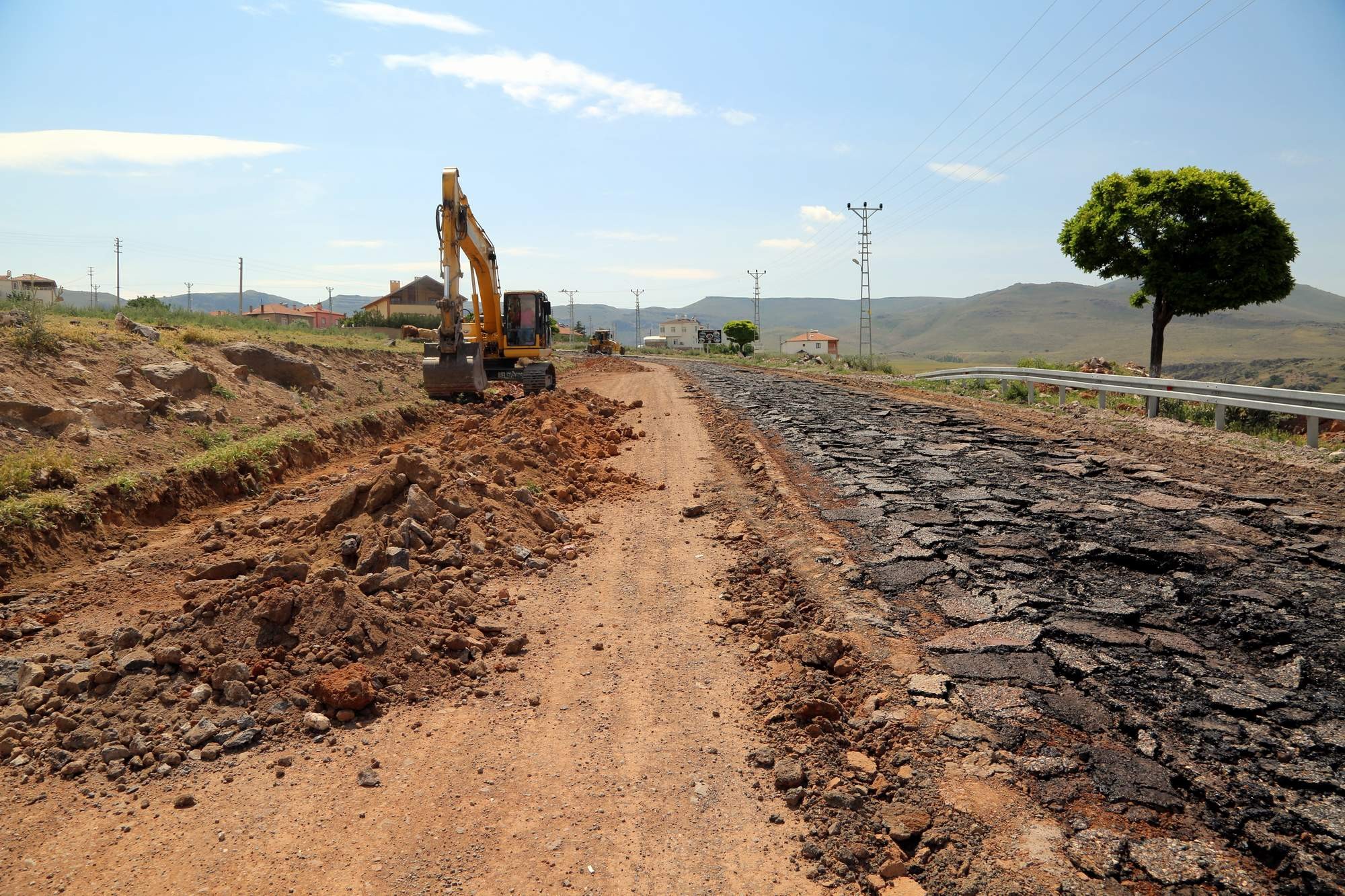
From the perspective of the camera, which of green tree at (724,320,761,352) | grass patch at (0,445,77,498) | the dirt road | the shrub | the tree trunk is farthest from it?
→ green tree at (724,320,761,352)

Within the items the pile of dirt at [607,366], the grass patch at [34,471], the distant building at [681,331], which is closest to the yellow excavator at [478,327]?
the grass patch at [34,471]

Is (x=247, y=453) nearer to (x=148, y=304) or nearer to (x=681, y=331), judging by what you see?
(x=148, y=304)

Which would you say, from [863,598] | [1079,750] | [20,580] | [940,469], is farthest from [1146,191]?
[20,580]

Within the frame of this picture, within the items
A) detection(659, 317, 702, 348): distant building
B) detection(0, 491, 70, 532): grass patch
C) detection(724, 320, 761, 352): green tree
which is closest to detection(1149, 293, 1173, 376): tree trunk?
detection(0, 491, 70, 532): grass patch

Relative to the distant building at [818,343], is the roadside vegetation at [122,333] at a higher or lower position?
lower

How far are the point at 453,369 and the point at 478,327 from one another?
298 centimetres

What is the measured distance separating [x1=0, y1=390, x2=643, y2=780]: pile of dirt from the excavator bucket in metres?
9.58

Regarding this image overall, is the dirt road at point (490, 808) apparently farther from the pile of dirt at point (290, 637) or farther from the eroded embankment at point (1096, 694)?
the eroded embankment at point (1096, 694)

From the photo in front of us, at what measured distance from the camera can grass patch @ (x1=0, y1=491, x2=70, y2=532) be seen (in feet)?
28.9

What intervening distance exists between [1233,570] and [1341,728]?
107 inches

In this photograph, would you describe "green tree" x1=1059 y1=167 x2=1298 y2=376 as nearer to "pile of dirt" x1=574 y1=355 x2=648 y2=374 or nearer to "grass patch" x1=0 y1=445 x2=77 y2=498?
"pile of dirt" x1=574 y1=355 x2=648 y2=374

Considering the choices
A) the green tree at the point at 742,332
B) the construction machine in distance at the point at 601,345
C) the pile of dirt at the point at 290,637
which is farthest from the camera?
the green tree at the point at 742,332

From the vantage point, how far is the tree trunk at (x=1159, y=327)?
27.7m

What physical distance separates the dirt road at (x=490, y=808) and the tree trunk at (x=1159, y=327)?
89.4 ft
